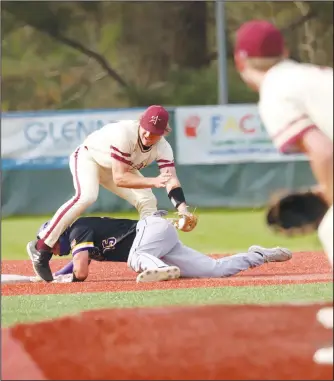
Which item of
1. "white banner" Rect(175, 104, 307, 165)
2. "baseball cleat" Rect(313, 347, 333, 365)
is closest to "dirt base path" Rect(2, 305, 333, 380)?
"baseball cleat" Rect(313, 347, 333, 365)

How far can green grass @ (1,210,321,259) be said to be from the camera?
37.8ft

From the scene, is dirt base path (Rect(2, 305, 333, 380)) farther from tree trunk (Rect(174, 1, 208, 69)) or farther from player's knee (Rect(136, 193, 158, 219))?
tree trunk (Rect(174, 1, 208, 69))

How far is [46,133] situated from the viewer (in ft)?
48.5

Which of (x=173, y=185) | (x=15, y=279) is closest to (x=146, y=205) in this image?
(x=173, y=185)

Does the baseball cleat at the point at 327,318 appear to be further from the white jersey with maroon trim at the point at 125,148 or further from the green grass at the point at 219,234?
the green grass at the point at 219,234

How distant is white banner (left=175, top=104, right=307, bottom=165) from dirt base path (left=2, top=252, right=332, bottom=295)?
477 cm

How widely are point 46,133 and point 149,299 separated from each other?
855 cm

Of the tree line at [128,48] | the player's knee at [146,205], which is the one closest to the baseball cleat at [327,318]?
the player's knee at [146,205]

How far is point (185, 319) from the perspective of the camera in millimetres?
5219

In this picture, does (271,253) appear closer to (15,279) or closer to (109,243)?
(109,243)

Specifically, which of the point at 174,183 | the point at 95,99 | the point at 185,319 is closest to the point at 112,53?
the point at 95,99

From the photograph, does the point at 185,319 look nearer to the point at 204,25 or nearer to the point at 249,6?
the point at 204,25

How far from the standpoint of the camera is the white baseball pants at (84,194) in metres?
8.02

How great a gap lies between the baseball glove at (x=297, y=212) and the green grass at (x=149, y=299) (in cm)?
165
